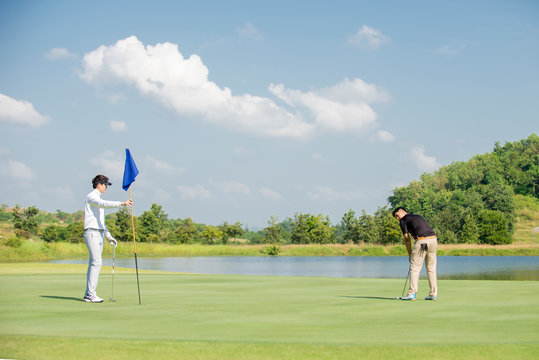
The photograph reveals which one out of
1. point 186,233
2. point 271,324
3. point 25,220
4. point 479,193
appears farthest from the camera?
point 479,193

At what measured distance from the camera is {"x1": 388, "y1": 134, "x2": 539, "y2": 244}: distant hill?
90188 millimetres

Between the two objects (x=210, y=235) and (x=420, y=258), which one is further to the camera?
(x=210, y=235)

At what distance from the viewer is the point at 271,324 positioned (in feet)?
30.2

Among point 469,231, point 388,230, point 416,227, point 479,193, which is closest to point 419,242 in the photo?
point 416,227

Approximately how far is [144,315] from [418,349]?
16.9 ft

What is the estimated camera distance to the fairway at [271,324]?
7.10m

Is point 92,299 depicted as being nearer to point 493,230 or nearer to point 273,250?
point 273,250

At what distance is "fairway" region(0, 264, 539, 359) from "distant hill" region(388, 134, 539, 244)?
7973cm

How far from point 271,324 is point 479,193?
4666 inches

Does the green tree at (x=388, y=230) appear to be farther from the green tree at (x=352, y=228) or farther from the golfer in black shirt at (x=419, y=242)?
the golfer in black shirt at (x=419, y=242)

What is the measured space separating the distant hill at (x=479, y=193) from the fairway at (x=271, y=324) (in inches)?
3139

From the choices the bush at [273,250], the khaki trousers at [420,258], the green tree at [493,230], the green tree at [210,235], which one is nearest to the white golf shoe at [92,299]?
the khaki trousers at [420,258]

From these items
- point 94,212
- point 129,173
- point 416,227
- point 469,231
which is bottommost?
point 416,227

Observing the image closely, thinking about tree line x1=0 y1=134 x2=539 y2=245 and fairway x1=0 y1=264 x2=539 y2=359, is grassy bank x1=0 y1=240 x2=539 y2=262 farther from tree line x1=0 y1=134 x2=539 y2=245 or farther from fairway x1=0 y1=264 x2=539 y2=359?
fairway x1=0 y1=264 x2=539 y2=359
